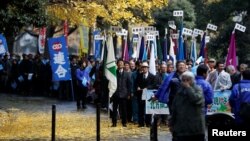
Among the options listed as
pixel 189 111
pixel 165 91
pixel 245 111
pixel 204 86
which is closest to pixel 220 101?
pixel 165 91

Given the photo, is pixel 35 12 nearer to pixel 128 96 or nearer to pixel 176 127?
pixel 128 96

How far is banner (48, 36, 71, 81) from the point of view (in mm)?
23734

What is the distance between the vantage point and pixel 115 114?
17.2 metres

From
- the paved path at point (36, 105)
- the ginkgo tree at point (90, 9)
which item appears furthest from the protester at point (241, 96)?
the ginkgo tree at point (90, 9)

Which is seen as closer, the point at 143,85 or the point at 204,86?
the point at 204,86

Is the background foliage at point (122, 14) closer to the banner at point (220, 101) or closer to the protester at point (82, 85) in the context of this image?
the protester at point (82, 85)

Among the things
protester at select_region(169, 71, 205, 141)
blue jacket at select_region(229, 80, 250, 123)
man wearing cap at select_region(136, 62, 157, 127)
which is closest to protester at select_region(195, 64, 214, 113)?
blue jacket at select_region(229, 80, 250, 123)

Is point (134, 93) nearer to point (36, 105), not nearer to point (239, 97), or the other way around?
point (239, 97)

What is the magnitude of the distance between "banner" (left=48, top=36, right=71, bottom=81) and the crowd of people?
0.57 meters

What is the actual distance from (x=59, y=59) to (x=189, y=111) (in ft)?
49.8

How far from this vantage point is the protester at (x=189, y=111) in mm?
9117

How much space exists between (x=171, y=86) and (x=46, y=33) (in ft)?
77.8

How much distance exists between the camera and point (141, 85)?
1719 cm

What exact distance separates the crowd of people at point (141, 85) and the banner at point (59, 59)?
575mm
